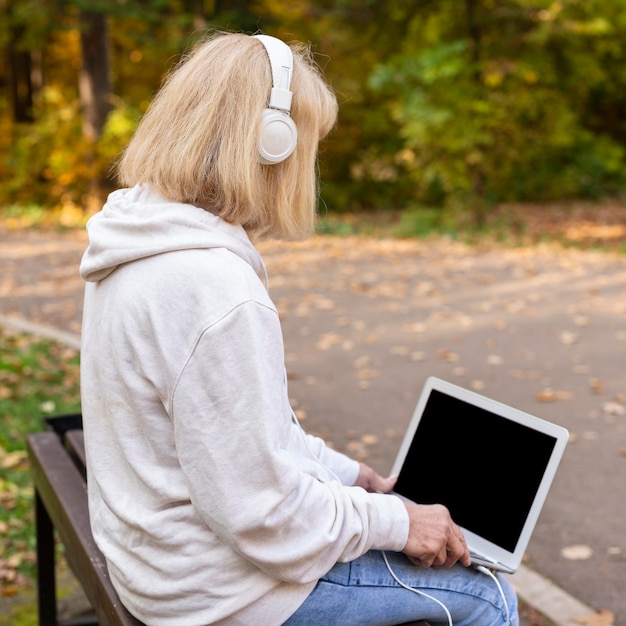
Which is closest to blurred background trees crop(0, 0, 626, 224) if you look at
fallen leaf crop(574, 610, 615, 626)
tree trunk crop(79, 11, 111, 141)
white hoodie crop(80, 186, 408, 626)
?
tree trunk crop(79, 11, 111, 141)

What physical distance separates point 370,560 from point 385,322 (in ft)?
20.1

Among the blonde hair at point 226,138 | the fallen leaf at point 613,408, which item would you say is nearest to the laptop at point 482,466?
the blonde hair at point 226,138

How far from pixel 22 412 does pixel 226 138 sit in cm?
395

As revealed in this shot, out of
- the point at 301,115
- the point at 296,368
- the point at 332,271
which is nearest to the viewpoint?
the point at 301,115

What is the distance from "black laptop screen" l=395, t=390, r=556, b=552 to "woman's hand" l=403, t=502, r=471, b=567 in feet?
0.58

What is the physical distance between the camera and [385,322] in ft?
26.0

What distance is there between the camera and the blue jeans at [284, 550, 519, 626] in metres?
1.79

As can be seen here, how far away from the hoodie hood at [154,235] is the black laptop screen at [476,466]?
0.72 metres

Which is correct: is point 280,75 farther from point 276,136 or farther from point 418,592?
point 418,592

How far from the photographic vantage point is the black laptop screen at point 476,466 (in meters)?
1.99

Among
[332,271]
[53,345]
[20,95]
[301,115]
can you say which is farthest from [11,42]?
[301,115]

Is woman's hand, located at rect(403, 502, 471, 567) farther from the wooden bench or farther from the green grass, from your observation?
the green grass

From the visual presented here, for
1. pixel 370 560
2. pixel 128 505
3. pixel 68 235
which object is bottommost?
pixel 68 235

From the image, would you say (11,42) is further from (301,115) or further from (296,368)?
(301,115)
